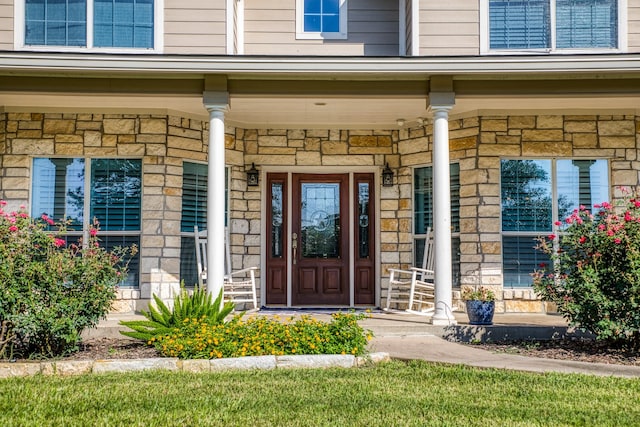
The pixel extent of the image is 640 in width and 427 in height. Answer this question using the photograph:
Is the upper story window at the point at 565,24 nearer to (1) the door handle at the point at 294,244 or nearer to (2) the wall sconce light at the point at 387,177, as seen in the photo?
(2) the wall sconce light at the point at 387,177

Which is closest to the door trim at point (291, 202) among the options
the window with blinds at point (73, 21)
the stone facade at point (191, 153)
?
the stone facade at point (191, 153)

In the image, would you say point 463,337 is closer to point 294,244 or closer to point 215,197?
point 215,197

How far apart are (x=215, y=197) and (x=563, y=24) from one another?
442 cm

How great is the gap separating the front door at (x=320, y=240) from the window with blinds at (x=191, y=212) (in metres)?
1.04

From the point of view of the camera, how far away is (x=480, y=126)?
784 cm

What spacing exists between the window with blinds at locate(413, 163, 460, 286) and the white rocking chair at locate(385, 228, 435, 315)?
0.62ft

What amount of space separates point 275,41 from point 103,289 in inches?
172

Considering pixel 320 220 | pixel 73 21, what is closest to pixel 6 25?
pixel 73 21

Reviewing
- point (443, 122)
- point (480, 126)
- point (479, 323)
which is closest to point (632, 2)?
point (480, 126)

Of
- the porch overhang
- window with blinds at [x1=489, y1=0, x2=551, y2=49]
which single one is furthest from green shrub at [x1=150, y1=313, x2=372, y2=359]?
window with blinds at [x1=489, y1=0, x2=551, y2=49]

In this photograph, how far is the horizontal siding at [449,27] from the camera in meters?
7.65

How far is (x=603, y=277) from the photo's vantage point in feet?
17.8

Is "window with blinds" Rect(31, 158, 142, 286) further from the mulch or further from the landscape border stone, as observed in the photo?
the mulch

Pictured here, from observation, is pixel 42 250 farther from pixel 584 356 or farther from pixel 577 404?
pixel 584 356
